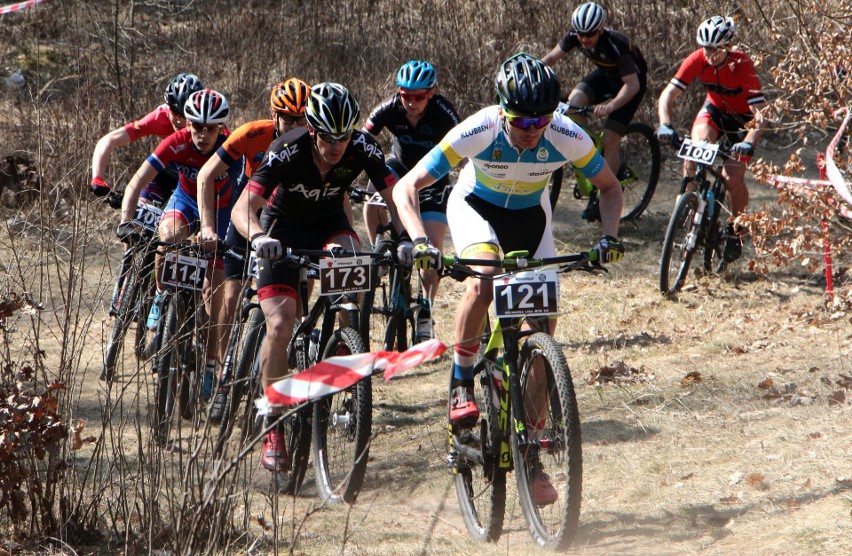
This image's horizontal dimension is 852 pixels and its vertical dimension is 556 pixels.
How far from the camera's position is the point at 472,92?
44.8 feet

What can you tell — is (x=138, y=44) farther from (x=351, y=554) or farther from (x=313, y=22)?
(x=351, y=554)

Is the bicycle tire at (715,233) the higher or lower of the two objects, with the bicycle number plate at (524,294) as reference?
higher

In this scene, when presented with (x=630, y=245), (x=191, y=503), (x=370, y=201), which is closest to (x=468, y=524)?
(x=191, y=503)

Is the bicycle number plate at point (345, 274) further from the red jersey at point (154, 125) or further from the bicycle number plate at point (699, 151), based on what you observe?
the bicycle number plate at point (699, 151)

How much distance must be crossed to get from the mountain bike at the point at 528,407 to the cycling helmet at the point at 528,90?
2.21ft

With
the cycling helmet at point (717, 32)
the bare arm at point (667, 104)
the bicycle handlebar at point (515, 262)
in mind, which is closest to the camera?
the bicycle handlebar at point (515, 262)

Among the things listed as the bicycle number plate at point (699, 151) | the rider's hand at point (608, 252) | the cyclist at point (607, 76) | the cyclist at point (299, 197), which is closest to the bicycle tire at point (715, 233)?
the bicycle number plate at point (699, 151)

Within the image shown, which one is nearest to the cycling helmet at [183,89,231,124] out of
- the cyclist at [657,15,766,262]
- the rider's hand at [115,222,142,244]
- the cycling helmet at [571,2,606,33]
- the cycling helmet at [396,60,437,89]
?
the rider's hand at [115,222,142,244]

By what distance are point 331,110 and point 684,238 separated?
4823 millimetres

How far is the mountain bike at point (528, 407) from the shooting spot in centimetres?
410

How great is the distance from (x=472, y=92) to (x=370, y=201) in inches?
270

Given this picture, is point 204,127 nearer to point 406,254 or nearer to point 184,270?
point 184,270

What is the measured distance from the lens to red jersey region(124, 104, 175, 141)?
7516mm

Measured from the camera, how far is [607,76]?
A: 34.0ft
